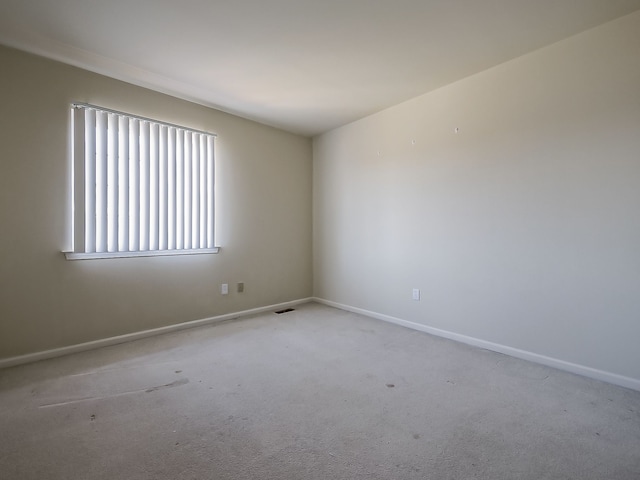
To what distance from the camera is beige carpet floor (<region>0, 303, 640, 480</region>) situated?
134 cm

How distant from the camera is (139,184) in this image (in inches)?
114

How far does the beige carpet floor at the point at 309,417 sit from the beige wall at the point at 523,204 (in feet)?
1.36

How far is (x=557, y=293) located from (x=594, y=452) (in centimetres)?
119

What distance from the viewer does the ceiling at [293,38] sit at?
1940 millimetres

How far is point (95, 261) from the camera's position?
2680 mm

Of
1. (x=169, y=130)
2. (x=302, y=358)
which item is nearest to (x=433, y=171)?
(x=302, y=358)

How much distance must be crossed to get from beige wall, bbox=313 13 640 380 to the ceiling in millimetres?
312

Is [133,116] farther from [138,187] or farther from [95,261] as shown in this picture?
[95,261]

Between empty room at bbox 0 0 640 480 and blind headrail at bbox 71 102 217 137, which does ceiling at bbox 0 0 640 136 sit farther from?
blind headrail at bbox 71 102 217 137

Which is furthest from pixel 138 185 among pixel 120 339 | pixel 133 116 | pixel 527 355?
pixel 527 355

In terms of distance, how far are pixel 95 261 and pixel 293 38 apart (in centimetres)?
254

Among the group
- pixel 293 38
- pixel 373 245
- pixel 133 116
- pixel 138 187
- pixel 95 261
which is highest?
pixel 293 38

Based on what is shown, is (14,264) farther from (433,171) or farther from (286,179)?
(433,171)

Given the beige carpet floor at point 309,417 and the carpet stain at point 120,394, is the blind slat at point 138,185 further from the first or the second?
the carpet stain at point 120,394
